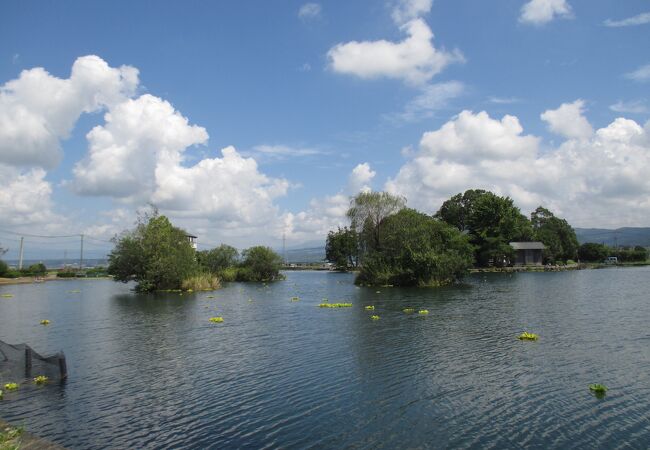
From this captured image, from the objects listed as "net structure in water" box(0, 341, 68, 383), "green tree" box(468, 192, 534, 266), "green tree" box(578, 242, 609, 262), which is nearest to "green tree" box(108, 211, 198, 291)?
"net structure in water" box(0, 341, 68, 383)

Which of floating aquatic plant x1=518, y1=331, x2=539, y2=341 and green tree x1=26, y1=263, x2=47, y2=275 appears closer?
floating aquatic plant x1=518, y1=331, x2=539, y2=341

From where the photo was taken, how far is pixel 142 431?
14219 millimetres

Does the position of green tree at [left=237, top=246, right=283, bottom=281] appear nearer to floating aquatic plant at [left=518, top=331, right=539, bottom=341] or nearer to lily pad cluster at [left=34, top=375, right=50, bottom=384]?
floating aquatic plant at [left=518, top=331, right=539, bottom=341]

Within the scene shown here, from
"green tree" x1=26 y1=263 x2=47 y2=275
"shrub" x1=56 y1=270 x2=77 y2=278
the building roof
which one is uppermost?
the building roof

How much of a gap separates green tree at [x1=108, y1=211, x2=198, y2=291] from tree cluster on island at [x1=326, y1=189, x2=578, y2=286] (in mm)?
28552

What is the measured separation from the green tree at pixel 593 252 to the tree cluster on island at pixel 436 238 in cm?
752

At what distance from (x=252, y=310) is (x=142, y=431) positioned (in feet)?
98.9

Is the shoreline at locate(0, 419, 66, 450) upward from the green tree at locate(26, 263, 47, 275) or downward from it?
downward

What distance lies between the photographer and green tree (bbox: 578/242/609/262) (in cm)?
15212

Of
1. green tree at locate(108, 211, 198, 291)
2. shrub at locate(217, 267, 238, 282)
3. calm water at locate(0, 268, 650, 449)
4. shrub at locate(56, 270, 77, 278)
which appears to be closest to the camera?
calm water at locate(0, 268, 650, 449)

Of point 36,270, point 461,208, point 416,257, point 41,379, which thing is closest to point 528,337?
point 41,379

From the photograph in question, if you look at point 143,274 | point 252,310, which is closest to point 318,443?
point 252,310

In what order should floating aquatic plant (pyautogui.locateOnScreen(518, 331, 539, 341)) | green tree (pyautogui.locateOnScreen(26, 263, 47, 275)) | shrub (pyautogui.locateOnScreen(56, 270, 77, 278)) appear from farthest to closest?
shrub (pyautogui.locateOnScreen(56, 270, 77, 278)), green tree (pyautogui.locateOnScreen(26, 263, 47, 275)), floating aquatic plant (pyautogui.locateOnScreen(518, 331, 539, 341))

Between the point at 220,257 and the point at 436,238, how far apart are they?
48.9 metres
